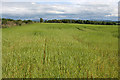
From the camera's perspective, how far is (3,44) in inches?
60.6

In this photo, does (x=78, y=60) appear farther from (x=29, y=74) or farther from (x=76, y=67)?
(x=29, y=74)

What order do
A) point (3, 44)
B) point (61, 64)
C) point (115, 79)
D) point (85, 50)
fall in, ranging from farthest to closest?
point (3, 44)
point (85, 50)
point (61, 64)
point (115, 79)

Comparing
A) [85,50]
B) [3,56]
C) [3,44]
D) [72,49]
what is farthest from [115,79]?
[3,44]

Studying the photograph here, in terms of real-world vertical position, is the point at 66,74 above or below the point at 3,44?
below

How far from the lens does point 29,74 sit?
91 centimetres

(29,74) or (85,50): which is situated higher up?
(85,50)

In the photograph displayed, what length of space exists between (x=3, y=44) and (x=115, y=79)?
1.36 meters

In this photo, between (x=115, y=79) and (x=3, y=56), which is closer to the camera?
(x=115, y=79)

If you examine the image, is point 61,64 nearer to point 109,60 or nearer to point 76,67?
point 76,67

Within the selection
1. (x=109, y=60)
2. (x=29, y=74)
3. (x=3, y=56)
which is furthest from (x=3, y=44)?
(x=109, y=60)

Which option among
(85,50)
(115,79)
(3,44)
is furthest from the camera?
(3,44)

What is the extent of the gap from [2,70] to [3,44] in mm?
663

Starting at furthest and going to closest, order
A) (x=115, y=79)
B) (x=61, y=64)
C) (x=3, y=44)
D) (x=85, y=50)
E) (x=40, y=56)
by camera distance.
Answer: (x=3, y=44) → (x=85, y=50) → (x=40, y=56) → (x=61, y=64) → (x=115, y=79)

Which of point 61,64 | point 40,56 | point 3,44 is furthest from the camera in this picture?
point 3,44
